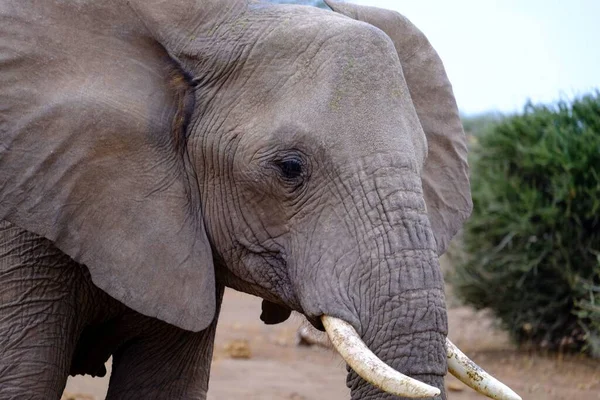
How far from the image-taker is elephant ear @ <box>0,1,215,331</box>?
3924 mm

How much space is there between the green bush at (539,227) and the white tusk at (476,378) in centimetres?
538

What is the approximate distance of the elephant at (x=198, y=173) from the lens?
3.71 m

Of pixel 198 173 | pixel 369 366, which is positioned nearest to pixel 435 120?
pixel 198 173

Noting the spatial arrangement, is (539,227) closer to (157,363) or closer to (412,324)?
(157,363)

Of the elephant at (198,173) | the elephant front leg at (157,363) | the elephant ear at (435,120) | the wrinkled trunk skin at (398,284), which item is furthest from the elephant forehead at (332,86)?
the elephant front leg at (157,363)

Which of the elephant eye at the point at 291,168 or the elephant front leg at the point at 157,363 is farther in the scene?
the elephant front leg at the point at 157,363

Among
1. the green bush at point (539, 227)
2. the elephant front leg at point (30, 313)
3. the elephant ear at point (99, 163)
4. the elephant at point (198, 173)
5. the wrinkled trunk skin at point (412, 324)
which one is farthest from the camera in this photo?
the green bush at point (539, 227)

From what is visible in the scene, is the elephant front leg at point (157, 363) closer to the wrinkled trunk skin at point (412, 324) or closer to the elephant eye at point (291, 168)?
the elephant eye at point (291, 168)

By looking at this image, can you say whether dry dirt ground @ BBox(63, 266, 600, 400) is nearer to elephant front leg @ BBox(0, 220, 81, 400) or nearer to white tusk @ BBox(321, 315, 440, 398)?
elephant front leg @ BBox(0, 220, 81, 400)

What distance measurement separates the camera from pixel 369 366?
343 centimetres

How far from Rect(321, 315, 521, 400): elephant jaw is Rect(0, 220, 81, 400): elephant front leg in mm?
1035

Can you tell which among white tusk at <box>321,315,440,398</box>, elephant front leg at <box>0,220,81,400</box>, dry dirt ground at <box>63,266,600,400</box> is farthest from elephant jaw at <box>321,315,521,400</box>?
dry dirt ground at <box>63,266,600,400</box>

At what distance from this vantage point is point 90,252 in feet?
12.9

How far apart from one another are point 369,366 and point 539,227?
21.5 feet
